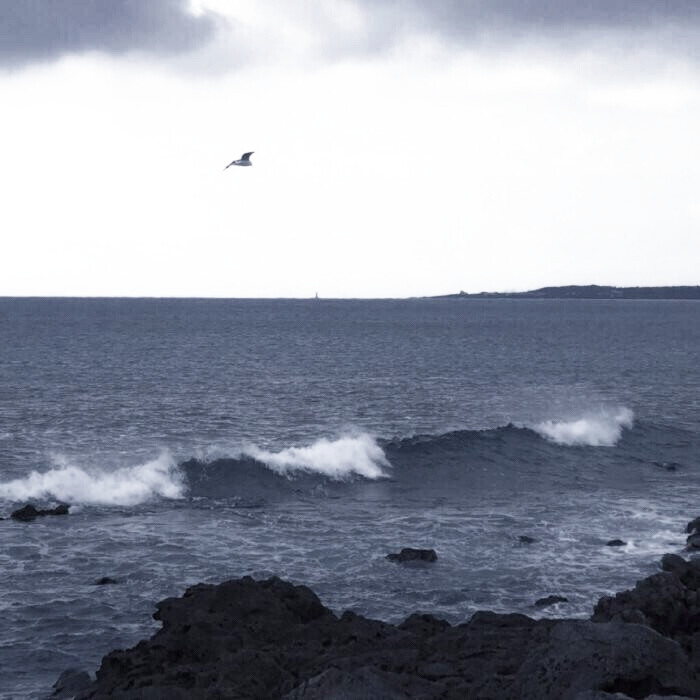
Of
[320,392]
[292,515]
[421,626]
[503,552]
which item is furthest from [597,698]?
[320,392]

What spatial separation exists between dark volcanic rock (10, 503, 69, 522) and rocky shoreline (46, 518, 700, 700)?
45.9ft

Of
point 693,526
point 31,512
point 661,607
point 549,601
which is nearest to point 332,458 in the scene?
point 31,512

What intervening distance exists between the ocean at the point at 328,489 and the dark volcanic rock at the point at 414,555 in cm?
49

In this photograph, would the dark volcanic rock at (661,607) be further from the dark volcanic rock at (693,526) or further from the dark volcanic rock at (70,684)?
the dark volcanic rock at (70,684)

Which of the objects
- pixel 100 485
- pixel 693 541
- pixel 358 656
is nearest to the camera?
pixel 358 656

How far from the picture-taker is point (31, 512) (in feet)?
108

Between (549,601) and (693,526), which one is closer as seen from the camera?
(549,601)

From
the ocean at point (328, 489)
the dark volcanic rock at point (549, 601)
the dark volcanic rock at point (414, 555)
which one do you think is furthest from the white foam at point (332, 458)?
the dark volcanic rock at point (549, 601)

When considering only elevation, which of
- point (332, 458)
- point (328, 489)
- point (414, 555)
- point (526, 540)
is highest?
point (332, 458)

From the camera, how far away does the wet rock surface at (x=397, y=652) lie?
13.2 metres

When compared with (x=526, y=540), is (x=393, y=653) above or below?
above

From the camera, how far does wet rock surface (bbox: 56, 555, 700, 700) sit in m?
13.2

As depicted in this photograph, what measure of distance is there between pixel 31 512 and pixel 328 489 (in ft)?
40.5

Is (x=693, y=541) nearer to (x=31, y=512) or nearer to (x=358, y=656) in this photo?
(x=358, y=656)
